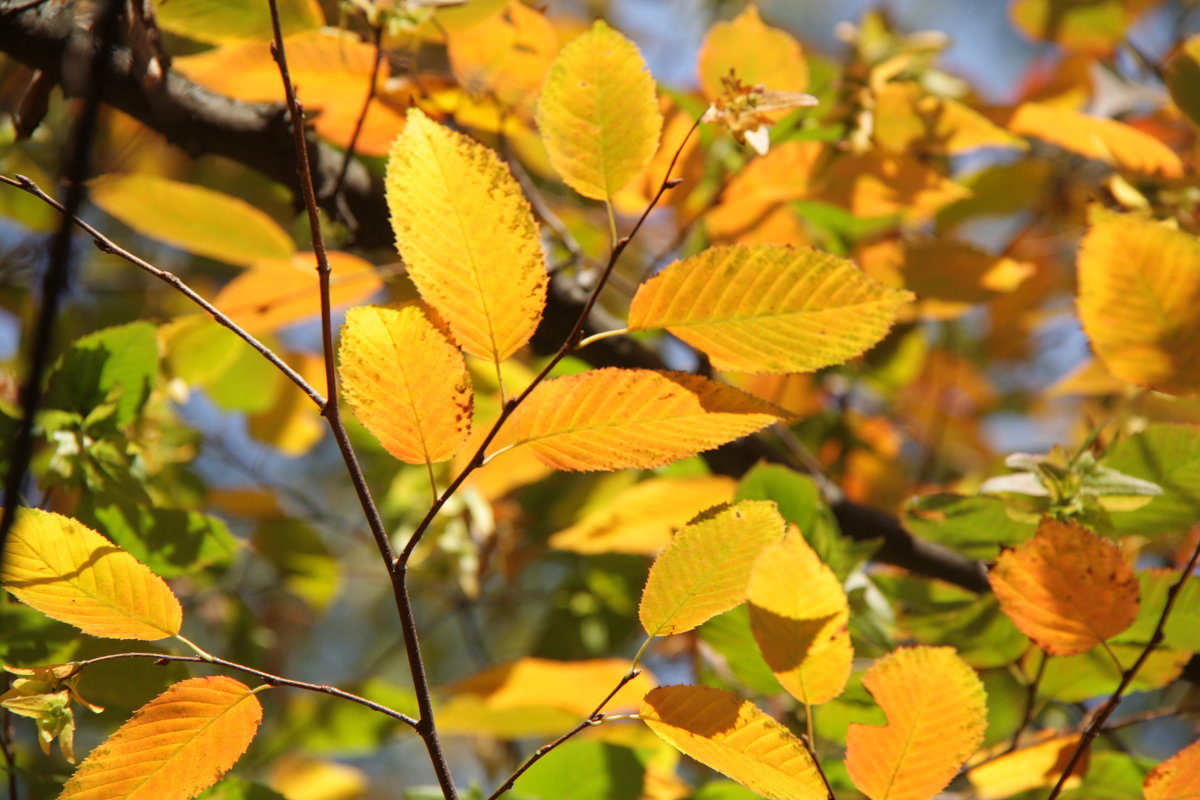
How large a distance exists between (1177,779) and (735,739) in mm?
222

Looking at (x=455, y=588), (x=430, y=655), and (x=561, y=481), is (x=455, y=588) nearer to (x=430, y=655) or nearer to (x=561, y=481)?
(x=561, y=481)

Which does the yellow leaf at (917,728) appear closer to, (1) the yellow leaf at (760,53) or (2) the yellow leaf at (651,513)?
(2) the yellow leaf at (651,513)

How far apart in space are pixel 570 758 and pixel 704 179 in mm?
537

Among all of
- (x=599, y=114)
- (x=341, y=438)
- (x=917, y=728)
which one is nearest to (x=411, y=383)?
(x=341, y=438)

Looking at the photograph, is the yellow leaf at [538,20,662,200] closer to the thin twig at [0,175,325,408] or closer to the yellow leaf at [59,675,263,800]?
the thin twig at [0,175,325,408]

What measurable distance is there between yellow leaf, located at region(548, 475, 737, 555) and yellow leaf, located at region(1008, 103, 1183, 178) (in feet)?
1.25

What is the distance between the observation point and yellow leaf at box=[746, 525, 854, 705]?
44 centimetres

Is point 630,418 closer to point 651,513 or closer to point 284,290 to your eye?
point 651,513

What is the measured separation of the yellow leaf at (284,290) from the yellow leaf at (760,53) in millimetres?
305

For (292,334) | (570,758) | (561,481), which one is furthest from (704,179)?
(292,334)

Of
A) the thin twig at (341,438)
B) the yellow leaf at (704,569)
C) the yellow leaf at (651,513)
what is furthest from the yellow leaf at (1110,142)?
the thin twig at (341,438)

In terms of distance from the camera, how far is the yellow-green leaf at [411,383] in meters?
0.42

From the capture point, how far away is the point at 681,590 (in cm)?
43

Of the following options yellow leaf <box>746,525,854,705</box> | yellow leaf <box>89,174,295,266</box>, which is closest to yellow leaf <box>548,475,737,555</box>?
yellow leaf <box>746,525,854,705</box>
